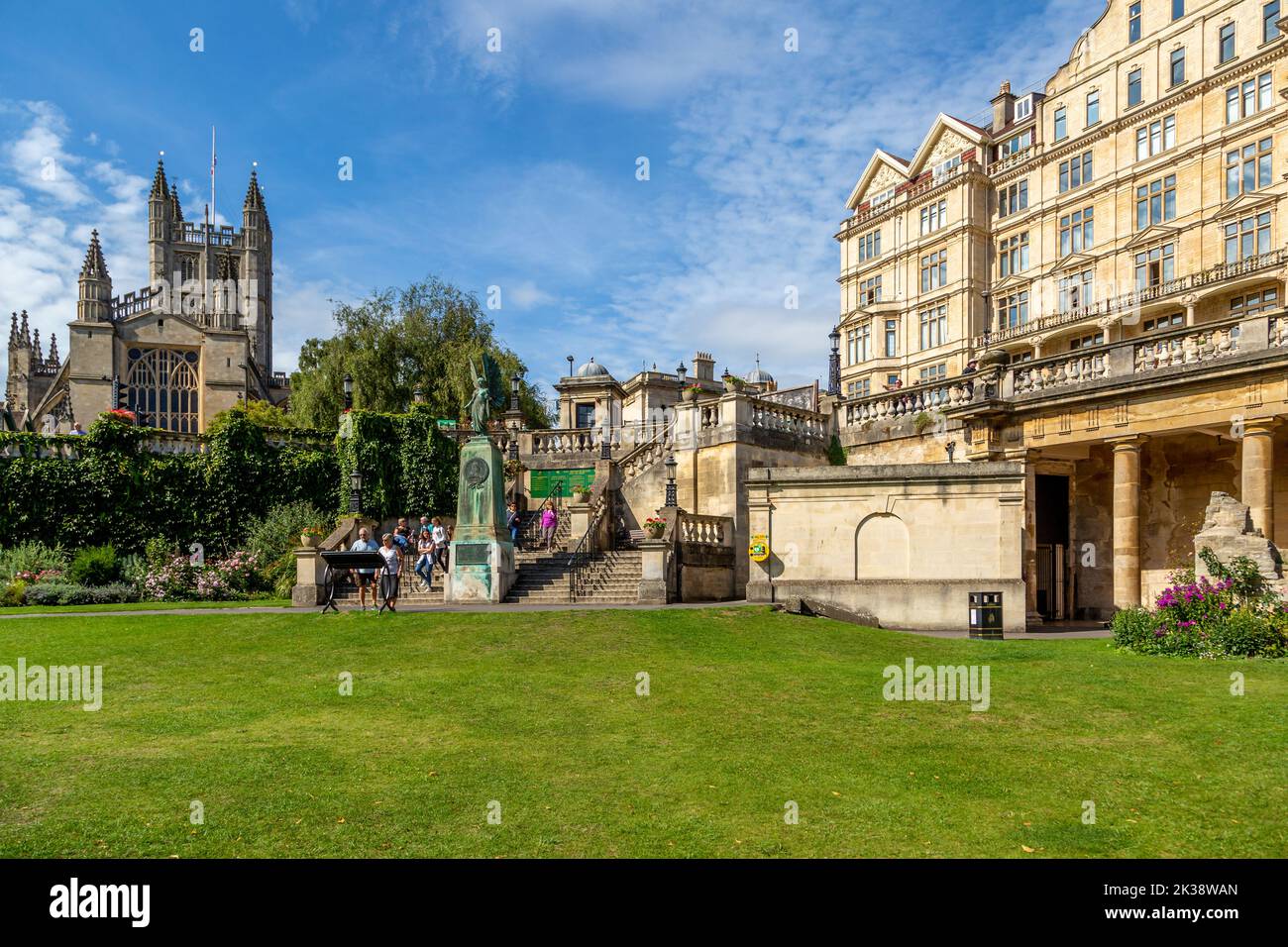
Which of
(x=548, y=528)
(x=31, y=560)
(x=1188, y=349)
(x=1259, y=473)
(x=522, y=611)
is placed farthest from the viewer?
(x=548, y=528)

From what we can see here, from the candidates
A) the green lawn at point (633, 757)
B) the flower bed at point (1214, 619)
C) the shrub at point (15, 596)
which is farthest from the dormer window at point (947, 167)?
the shrub at point (15, 596)

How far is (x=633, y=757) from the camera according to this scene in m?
8.02

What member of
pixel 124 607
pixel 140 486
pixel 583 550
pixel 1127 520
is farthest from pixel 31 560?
pixel 1127 520

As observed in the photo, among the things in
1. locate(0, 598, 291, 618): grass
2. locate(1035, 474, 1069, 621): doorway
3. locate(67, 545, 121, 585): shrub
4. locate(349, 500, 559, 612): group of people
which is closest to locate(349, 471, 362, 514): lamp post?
locate(349, 500, 559, 612): group of people

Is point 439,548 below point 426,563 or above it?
above

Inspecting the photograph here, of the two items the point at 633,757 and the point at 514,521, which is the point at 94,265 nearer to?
the point at 514,521

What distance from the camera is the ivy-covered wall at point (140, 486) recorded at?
2828cm

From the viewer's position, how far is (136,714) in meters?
9.87

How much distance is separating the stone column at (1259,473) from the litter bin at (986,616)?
17.5 ft

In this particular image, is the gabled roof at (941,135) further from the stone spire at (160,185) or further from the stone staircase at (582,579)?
the stone spire at (160,185)

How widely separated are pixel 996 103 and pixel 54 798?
2256 inches

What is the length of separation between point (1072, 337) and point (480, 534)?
1342 inches

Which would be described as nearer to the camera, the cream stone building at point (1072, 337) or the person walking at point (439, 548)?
the cream stone building at point (1072, 337)
